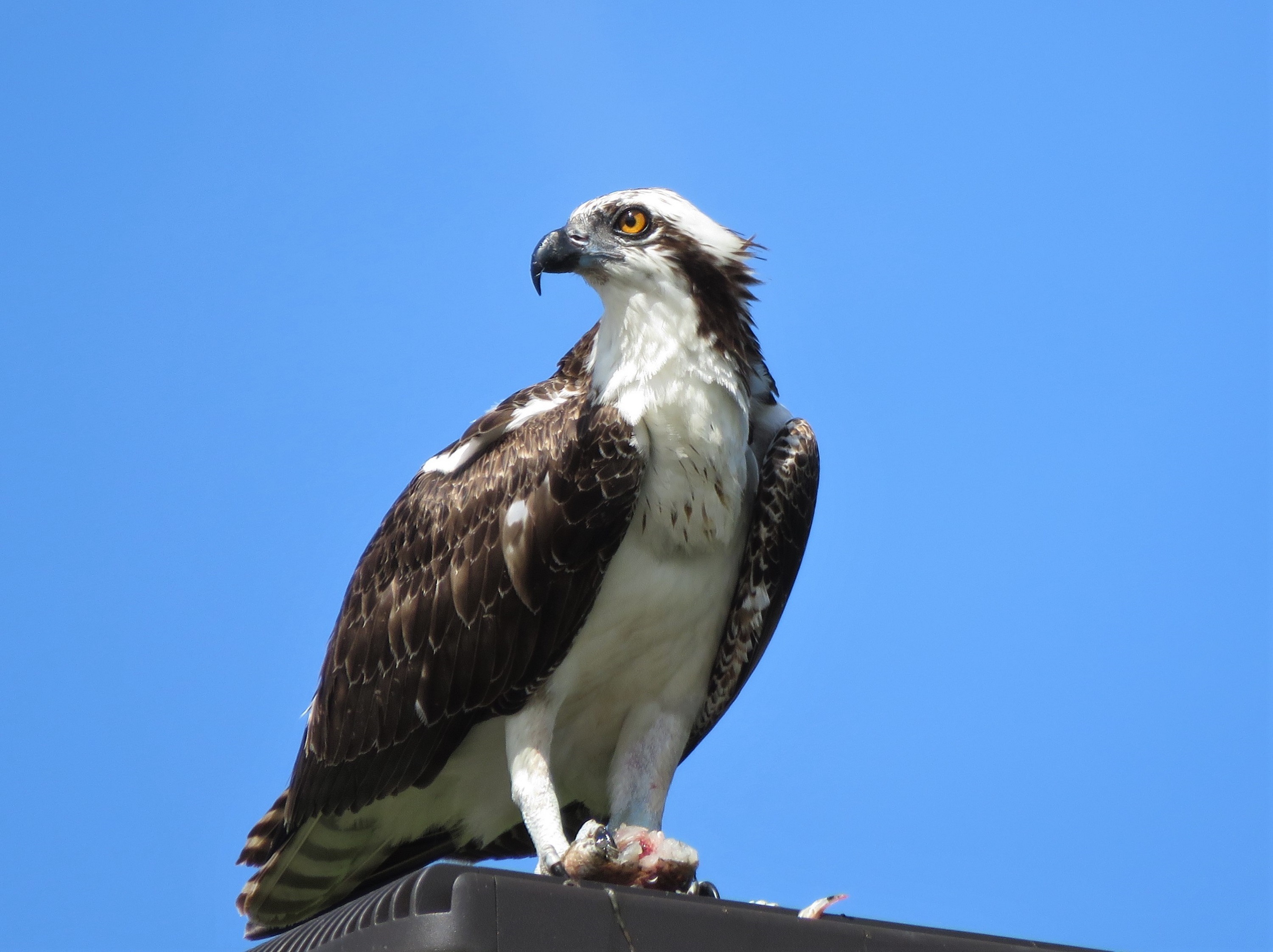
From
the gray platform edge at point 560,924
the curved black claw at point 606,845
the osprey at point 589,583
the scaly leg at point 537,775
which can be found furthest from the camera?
the osprey at point 589,583

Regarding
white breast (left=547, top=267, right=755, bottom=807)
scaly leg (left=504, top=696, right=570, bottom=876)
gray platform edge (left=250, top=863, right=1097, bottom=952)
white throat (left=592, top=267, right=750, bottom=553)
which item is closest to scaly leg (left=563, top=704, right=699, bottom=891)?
white breast (left=547, top=267, right=755, bottom=807)

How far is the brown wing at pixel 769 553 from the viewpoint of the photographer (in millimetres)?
5918

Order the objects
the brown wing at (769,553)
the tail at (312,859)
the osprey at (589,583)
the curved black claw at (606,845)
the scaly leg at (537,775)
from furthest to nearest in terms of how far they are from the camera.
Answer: the tail at (312,859) < the brown wing at (769,553) < the osprey at (589,583) < the scaly leg at (537,775) < the curved black claw at (606,845)

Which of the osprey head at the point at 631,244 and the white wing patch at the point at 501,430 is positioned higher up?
the osprey head at the point at 631,244

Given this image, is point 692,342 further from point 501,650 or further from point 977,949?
point 977,949

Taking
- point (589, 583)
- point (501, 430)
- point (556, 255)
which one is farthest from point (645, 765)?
point (556, 255)

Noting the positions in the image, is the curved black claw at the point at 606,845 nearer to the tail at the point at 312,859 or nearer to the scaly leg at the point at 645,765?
the scaly leg at the point at 645,765

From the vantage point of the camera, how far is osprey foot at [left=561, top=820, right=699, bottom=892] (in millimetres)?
4875

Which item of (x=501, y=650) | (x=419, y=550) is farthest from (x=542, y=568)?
(x=419, y=550)

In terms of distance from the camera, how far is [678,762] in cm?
617

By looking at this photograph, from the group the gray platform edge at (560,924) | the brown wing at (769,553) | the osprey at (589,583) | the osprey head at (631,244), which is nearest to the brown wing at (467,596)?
the osprey at (589,583)

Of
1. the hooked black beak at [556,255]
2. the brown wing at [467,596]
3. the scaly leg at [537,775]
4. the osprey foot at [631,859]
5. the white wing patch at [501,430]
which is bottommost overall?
the osprey foot at [631,859]

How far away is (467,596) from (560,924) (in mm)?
2072

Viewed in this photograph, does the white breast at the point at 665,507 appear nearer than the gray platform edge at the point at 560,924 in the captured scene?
No
